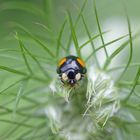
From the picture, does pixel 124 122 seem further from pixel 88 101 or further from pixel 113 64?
pixel 113 64

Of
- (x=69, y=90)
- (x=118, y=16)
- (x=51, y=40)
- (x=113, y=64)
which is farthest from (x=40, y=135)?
(x=118, y=16)

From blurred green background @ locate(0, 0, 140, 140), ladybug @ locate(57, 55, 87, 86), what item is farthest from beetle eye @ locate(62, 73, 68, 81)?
blurred green background @ locate(0, 0, 140, 140)

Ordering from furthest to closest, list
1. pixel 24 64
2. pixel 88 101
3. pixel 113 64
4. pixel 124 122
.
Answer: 1. pixel 113 64
2. pixel 24 64
3. pixel 124 122
4. pixel 88 101

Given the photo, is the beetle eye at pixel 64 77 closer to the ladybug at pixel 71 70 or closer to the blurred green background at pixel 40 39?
the ladybug at pixel 71 70

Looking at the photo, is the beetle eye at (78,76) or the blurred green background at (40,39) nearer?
the beetle eye at (78,76)

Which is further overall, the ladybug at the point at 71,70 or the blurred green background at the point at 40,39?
the blurred green background at the point at 40,39

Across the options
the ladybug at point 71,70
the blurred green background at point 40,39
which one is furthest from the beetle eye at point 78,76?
the blurred green background at point 40,39

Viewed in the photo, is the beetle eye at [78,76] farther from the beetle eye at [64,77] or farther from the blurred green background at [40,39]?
the blurred green background at [40,39]

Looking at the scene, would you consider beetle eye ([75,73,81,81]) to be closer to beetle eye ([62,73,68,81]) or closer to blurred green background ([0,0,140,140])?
beetle eye ([62,73,68,81])
